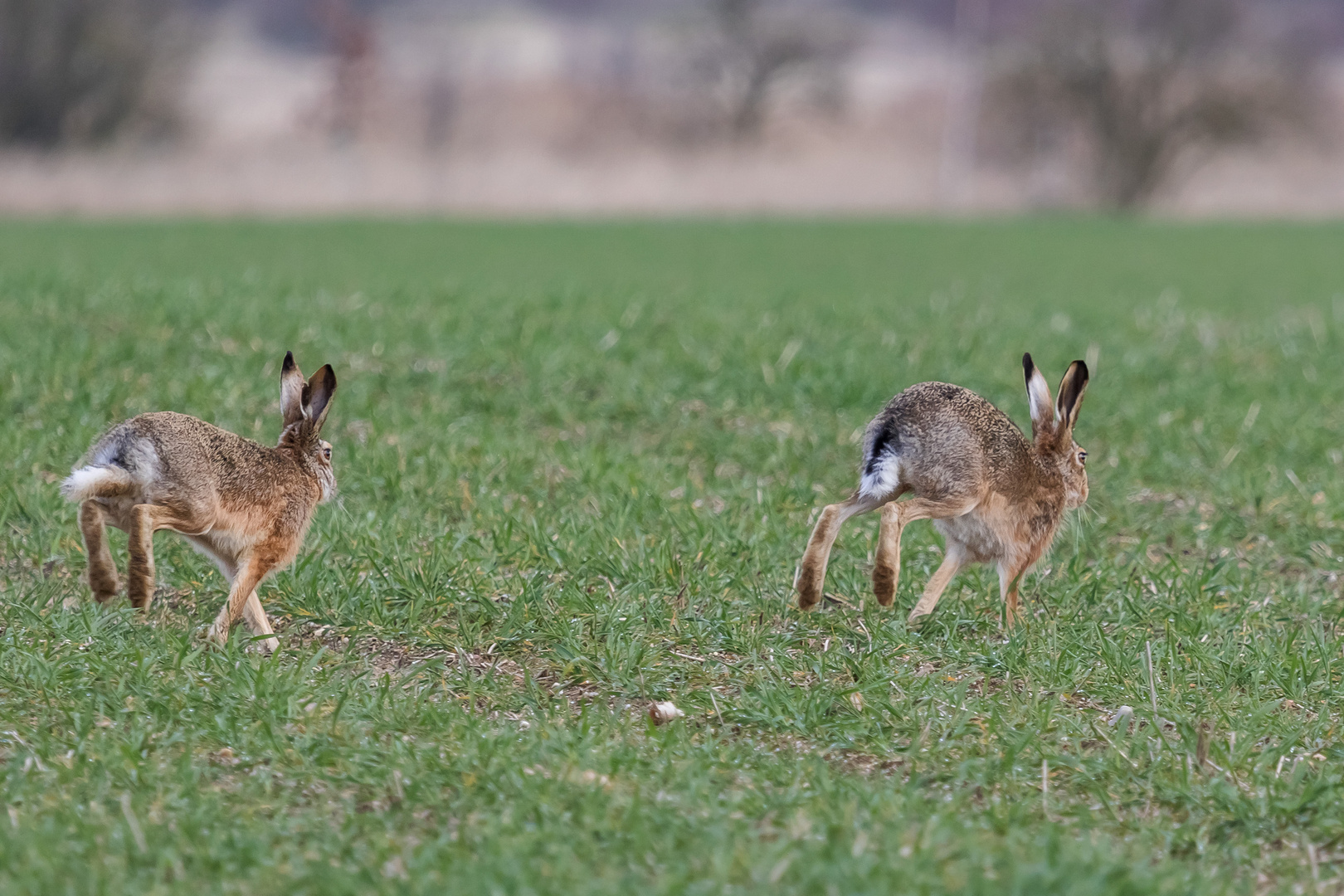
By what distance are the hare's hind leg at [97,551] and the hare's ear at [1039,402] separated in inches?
116

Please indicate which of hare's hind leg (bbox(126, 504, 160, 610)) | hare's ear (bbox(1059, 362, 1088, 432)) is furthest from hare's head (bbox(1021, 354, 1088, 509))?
hare's hind leg (bbox(126, 504, 160, 610))

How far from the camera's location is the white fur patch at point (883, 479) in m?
4.86

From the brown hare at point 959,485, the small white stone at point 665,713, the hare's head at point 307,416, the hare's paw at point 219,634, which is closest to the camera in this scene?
the small white stone at point 665,713

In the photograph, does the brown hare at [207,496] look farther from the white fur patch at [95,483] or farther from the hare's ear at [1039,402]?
the hare's ear at [1039,402]

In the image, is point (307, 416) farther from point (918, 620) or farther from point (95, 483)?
point (918, 620)

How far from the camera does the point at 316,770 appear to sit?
3.79 metres

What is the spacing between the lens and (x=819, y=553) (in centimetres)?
487

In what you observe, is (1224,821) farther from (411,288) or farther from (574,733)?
(411,288)

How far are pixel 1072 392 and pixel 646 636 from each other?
1.60 metres

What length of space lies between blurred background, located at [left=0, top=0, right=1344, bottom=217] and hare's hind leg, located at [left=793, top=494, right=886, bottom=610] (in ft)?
98.5

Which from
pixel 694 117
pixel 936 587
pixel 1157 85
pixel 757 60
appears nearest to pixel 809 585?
pixel 936 587

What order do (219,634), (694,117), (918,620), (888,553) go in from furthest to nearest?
(694,117) < (918,620) < (888,553) < (219,634)

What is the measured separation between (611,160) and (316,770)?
36.7 m

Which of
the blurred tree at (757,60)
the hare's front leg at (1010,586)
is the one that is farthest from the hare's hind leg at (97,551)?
the blurred tree at (757,60)
